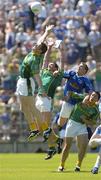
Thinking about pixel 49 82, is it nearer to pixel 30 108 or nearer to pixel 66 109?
pixel 66 109

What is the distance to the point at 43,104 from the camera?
21.2 meters

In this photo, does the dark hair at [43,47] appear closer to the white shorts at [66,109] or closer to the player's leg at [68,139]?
the player's leg at [68,139]

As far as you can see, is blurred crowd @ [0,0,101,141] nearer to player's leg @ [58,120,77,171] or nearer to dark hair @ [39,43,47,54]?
dark hair @ [39,43,47,54]

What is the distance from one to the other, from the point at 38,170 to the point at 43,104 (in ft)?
10.9

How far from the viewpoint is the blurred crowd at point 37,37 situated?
27.9 m

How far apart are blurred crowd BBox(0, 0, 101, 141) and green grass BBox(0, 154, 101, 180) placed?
4.31 meters

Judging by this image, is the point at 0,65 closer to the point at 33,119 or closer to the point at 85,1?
the point at 85,1

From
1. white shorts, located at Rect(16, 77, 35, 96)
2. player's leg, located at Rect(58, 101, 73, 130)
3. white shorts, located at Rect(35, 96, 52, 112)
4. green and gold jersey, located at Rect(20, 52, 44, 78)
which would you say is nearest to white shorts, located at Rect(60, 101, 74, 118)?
player's leg, located at Rect(58, 101, 73, 130)

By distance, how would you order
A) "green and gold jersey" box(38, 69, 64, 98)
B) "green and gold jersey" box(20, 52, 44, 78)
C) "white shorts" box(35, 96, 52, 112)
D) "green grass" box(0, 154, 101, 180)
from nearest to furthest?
"green grass" box(0, 154, 101, 180)
"green and gold jersey" box(20, 52, 44, 78)
"green and gold jersey" box(38, 69, 64, 98)
"white shorts" box(35, 96, 52, 112)

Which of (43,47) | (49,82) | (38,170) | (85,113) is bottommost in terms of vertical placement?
(38,170)

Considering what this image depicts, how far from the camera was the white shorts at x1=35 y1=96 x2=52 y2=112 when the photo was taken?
69.5 ft

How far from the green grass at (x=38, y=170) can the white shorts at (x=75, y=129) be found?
800 mm

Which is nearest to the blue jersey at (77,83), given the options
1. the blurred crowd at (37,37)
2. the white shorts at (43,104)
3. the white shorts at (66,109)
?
the white shorts at (66,109)

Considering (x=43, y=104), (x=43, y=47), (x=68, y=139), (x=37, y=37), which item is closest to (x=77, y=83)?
(x=43, y=47)
